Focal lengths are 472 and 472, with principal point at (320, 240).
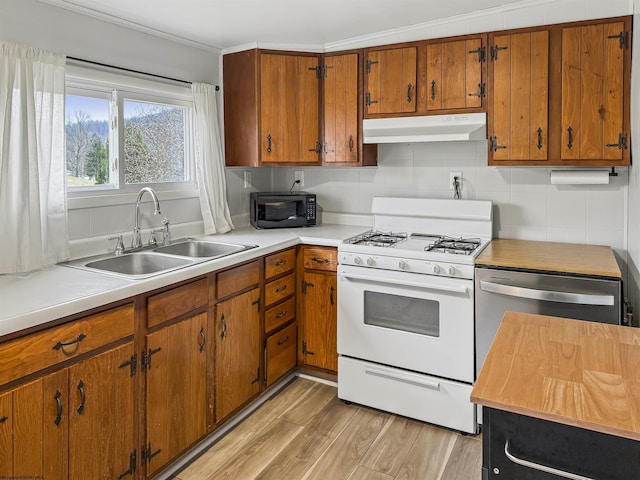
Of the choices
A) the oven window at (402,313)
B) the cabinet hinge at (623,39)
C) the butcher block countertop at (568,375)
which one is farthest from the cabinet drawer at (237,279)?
the cabinet hinge at (623,39)

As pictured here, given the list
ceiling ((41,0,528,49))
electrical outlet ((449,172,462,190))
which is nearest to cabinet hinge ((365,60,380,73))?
ceiling ((41,0,528,49))

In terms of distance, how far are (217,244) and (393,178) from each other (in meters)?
1.36

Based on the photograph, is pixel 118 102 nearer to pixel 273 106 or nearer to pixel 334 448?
pixel 273 106

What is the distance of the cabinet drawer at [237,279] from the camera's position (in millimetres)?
2451

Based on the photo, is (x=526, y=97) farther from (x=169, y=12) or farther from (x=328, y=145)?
(x=169, y=12)

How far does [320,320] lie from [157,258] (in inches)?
43.3

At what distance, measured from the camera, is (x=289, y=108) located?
10.8 ft

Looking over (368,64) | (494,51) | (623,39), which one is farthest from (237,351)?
(623,39)

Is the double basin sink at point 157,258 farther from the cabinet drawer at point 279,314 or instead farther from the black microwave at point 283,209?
the black microwave at point 283,209

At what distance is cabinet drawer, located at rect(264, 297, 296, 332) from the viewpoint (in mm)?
2877

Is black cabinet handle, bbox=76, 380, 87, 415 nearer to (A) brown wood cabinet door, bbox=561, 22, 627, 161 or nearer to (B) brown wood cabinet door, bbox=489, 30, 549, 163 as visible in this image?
(B) brown wood cabinet door, bbox=489, 30, 549, 163

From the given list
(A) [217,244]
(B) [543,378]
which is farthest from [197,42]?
(B) [543,378]

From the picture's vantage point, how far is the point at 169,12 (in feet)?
8.47

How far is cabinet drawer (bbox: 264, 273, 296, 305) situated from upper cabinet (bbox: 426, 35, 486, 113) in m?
1.38
